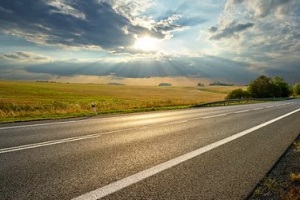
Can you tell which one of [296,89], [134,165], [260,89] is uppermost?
[134,165]

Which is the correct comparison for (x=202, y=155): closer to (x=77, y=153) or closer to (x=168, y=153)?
(x=168, y=153)

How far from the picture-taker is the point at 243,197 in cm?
441

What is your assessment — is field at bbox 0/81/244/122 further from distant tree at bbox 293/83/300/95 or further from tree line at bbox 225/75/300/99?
distant tree at bbox 293/83/300/95

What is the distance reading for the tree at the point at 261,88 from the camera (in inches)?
3120

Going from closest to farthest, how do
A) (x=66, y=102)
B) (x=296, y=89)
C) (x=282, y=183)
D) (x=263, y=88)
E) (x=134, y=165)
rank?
1. (x=282, y=183)
2. (x=134, y=165)
3. (x=66, y=102)
4. (x=263, y=88)
5. (x=296, y=89)

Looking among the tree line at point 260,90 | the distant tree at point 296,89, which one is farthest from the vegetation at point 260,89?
the distant tree at point 296,89

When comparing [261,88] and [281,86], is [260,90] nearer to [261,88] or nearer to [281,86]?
[261,88]

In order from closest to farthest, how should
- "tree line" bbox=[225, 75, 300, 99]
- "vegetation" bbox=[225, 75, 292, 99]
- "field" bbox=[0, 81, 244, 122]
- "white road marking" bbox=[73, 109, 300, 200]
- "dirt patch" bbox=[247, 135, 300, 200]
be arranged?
"white road marking" bbox=[73, 109, 300, 200]
"dirt patch" bbox=[247, 135, 300, 200]
"field" bbox=[0, 81, 244, 122]
"tree line" bbox=[225, 75, 300, 99]
"vegetation" bbox=[225, 75, 292, 99]

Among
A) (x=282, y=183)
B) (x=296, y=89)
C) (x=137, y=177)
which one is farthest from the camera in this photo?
(x=296, y=89)

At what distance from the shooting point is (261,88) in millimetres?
79562

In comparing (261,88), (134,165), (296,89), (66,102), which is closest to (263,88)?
(261,88)

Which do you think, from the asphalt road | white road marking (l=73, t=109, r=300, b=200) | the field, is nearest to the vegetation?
the field

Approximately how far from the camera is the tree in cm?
7925

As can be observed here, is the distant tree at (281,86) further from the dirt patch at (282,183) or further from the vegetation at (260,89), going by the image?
the dirt patch at (282,183)
